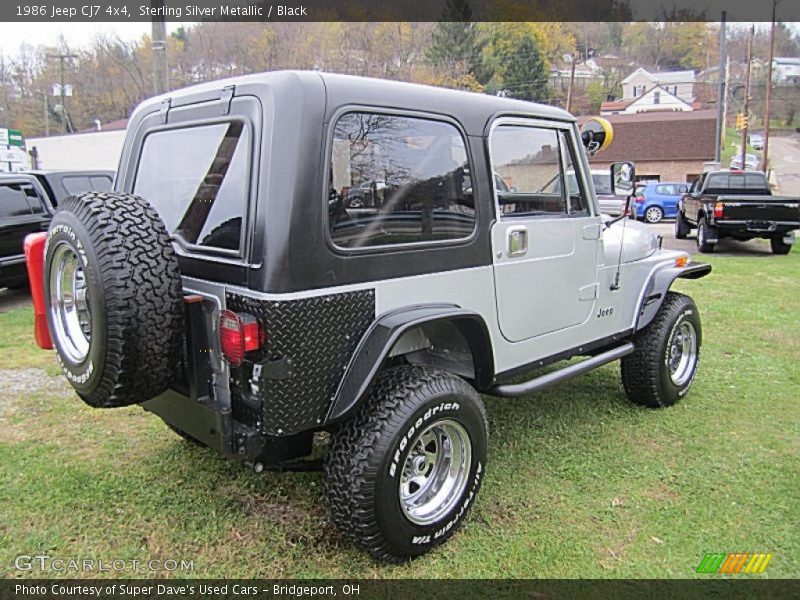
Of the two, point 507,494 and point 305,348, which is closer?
point 305,348

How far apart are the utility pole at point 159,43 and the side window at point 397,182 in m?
6.44

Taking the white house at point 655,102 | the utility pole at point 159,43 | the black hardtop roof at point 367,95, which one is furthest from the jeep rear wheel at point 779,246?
the white house at point 655,102

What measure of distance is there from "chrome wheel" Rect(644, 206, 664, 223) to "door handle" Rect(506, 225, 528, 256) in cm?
2040

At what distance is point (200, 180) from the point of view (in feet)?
9.25

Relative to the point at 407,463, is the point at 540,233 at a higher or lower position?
higher

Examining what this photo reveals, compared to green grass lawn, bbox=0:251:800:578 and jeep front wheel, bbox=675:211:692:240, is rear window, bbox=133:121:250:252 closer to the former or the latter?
green grass lawn, bbox=0:251:800:578

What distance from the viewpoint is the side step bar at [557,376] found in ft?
11.0

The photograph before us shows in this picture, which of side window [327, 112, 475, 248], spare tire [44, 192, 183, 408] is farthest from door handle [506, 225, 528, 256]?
spare tire [44, 192, 183, 408]

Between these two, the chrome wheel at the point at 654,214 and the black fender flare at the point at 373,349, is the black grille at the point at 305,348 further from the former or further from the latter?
the chrome wheel at the point at 654,214

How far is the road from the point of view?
3809 centimetres

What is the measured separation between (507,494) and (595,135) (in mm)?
2374

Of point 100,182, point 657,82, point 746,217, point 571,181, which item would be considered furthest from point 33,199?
point 657,82

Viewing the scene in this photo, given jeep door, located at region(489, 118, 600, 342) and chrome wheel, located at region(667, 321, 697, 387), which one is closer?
jeep door, located at region(489, 118, 600, 342)

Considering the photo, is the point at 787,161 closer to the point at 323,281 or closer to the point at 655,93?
the point at 655,93
